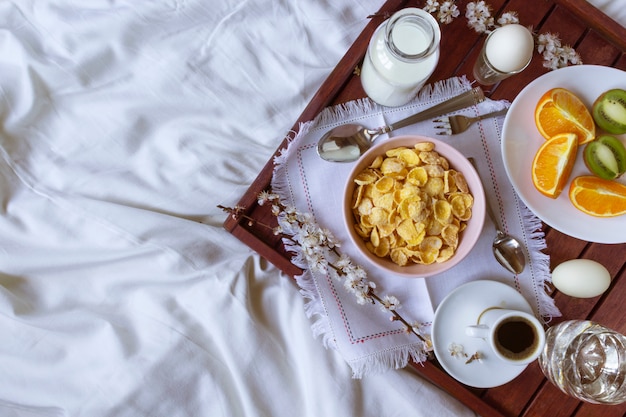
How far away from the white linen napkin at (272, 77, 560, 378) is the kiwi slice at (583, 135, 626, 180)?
0.42ft

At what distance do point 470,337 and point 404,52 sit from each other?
0.45 m

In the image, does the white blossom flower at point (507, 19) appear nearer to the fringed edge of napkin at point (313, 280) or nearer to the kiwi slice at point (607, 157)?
the fringed edge of napkin at point (313, 280)

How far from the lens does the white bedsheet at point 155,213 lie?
3.06 ft

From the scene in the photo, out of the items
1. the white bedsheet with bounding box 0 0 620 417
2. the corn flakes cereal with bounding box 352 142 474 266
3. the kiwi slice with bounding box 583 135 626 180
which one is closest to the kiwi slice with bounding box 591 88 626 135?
the kiwi slice with bounding box 583 135 626 180

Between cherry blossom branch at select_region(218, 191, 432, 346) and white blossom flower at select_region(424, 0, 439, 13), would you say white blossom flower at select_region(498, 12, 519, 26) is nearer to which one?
white blossom flower at select_region(424, 0, 439, 13)

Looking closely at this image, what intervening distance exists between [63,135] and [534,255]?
83 centimetres

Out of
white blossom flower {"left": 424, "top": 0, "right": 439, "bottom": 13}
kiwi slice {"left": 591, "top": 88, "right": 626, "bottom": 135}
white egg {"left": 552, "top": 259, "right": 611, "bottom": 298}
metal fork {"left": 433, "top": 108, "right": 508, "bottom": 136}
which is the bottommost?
white egg {"left": 552, "top": 259, "right": 611, "bottom": 298}

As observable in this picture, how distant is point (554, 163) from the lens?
891 millimetres

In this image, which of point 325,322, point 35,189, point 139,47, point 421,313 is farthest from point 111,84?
point 421,313

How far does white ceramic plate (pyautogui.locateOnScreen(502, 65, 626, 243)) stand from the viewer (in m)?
0.90

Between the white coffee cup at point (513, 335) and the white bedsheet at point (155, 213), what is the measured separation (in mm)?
169

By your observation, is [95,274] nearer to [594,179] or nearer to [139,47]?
[139,47]

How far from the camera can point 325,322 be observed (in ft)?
3.08

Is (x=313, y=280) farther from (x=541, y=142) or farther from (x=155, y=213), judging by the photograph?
(x=541, y=142)
